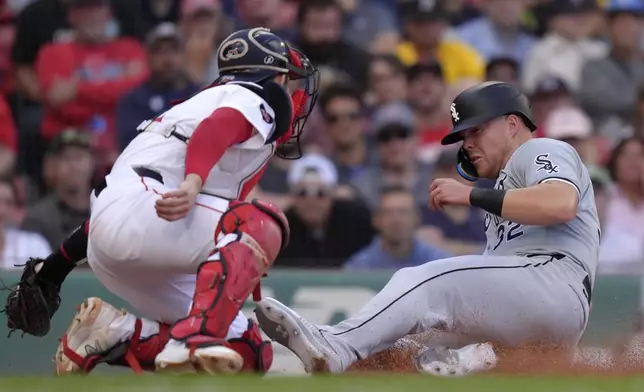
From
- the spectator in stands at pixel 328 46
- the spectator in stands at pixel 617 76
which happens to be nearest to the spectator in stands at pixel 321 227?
the spectator in stands at pixel 328 46

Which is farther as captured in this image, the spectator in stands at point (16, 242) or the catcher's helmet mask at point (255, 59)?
the spectator in stands at point (16, 242)

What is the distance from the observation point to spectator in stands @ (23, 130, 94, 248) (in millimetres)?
8211

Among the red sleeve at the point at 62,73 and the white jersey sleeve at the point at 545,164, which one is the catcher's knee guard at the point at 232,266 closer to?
the white jersey sleeve at the point at 545,164

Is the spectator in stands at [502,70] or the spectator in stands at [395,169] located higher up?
the spectator in stands at [502,70]

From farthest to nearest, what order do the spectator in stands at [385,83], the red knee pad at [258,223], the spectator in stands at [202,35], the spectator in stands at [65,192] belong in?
1. the spectator in stands at [385,83]
2. the spectator in stands at [202,35]
3. the spectator in stands at [65,192]
4. the red knee pad at [258,223]

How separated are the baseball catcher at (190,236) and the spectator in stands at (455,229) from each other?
11.0ft

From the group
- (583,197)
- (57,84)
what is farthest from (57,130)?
(583,197)

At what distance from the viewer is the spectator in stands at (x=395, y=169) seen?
28.7 feet

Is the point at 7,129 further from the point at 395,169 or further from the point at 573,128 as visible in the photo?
the point at 573,128

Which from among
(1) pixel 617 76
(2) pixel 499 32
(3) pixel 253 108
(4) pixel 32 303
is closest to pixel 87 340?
(4) pixel 32 303

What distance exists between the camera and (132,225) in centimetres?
452

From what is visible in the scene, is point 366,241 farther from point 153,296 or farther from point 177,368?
point 177,368

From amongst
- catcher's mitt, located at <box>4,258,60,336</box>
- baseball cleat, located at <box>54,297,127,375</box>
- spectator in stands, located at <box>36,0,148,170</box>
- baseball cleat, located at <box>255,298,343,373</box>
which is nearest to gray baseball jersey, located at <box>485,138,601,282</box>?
baseball cleat, located at <box>255,298,343,373</box>

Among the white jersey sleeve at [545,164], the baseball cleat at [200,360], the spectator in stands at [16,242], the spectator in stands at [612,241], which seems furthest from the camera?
the spectator in stands at [612,241]
